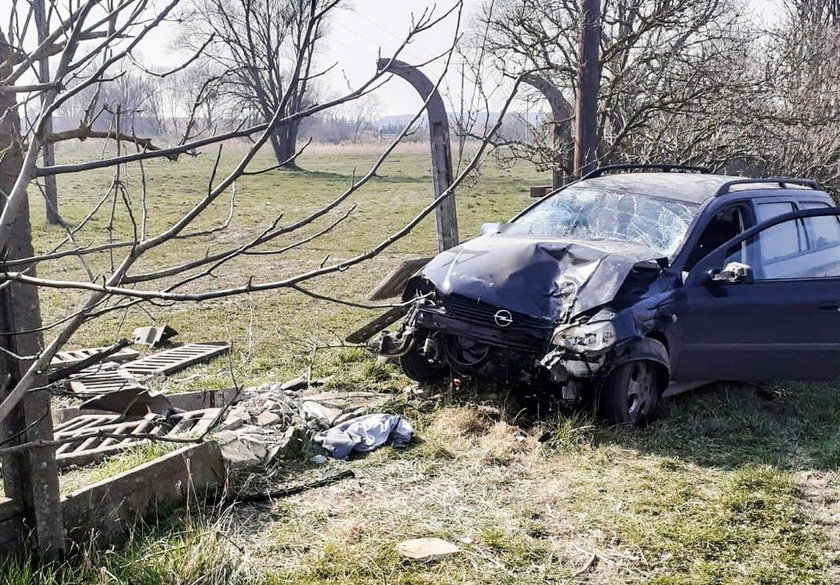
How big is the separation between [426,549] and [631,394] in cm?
220

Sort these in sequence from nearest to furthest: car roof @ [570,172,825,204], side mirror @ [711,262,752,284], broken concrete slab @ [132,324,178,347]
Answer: side mirror @ [711,262,752,284] < car roof @ [570,172,825,204] < broken concrete slab @ [132,324,178,347]

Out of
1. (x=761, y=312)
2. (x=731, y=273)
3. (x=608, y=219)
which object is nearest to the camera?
(x=731, y=273)

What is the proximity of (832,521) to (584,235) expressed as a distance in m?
2.75

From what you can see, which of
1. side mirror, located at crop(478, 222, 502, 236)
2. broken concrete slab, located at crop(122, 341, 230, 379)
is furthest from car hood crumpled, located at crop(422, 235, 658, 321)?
broken concrete slab, located at crop(122, 341, 230, 379)

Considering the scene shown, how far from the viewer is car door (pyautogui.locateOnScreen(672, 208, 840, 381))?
565 centimetres

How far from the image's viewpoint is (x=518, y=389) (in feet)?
18.9

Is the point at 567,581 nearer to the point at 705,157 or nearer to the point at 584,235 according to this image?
the point at 584,235

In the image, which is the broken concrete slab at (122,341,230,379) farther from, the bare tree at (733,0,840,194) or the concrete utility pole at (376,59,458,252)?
the bare tree at (733,0,840,194)

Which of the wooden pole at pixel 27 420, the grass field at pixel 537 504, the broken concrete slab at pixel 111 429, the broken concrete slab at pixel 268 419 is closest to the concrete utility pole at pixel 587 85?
the grass field at pixel 537 504

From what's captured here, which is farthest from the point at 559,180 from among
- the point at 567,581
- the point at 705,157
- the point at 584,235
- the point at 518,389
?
the point at 567,581

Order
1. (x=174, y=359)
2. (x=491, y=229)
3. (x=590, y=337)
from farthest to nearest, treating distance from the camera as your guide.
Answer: (x=174, y=359) < (x=491, y=229) < (x=590, y=337)

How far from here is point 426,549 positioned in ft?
12.6

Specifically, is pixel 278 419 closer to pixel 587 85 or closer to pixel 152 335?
pixel 152 335

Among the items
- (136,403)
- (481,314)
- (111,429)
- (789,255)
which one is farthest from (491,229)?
(111,429)
